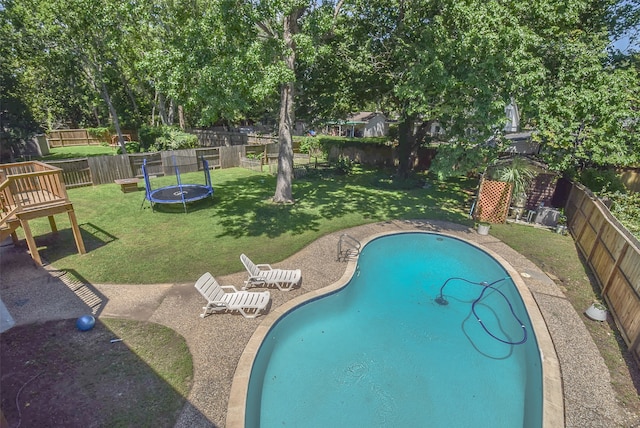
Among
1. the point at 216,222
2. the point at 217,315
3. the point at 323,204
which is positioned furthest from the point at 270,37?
the point at 217,315

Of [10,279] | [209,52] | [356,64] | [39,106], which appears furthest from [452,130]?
[39,106]

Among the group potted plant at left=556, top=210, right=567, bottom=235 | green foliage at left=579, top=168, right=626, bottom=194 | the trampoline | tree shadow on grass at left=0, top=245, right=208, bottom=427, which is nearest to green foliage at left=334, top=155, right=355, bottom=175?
the trampoline

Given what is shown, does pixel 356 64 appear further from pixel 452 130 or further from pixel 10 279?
pixel 10 279

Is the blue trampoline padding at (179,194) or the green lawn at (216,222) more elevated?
the blue trampoline padding at (179,194)

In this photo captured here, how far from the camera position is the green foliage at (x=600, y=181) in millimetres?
12818

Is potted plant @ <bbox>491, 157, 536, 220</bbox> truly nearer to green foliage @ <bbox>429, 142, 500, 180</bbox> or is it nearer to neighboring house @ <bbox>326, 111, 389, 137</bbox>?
green foliage @ <bbox>429, 142, 500, 180</bbox>

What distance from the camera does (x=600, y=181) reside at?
13.3 metres

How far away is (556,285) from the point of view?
8.19 m

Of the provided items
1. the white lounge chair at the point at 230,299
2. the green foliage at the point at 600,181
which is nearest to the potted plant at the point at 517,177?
the green foliage at the point at 600,181

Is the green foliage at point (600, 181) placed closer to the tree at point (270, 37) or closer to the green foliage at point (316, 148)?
the tree at point (270, 37)

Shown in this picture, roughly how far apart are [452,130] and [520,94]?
2.41 metres

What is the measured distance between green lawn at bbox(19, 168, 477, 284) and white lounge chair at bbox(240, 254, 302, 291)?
102 cm

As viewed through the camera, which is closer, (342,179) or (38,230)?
(38,230)

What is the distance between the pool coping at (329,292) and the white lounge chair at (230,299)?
14.1 inches
